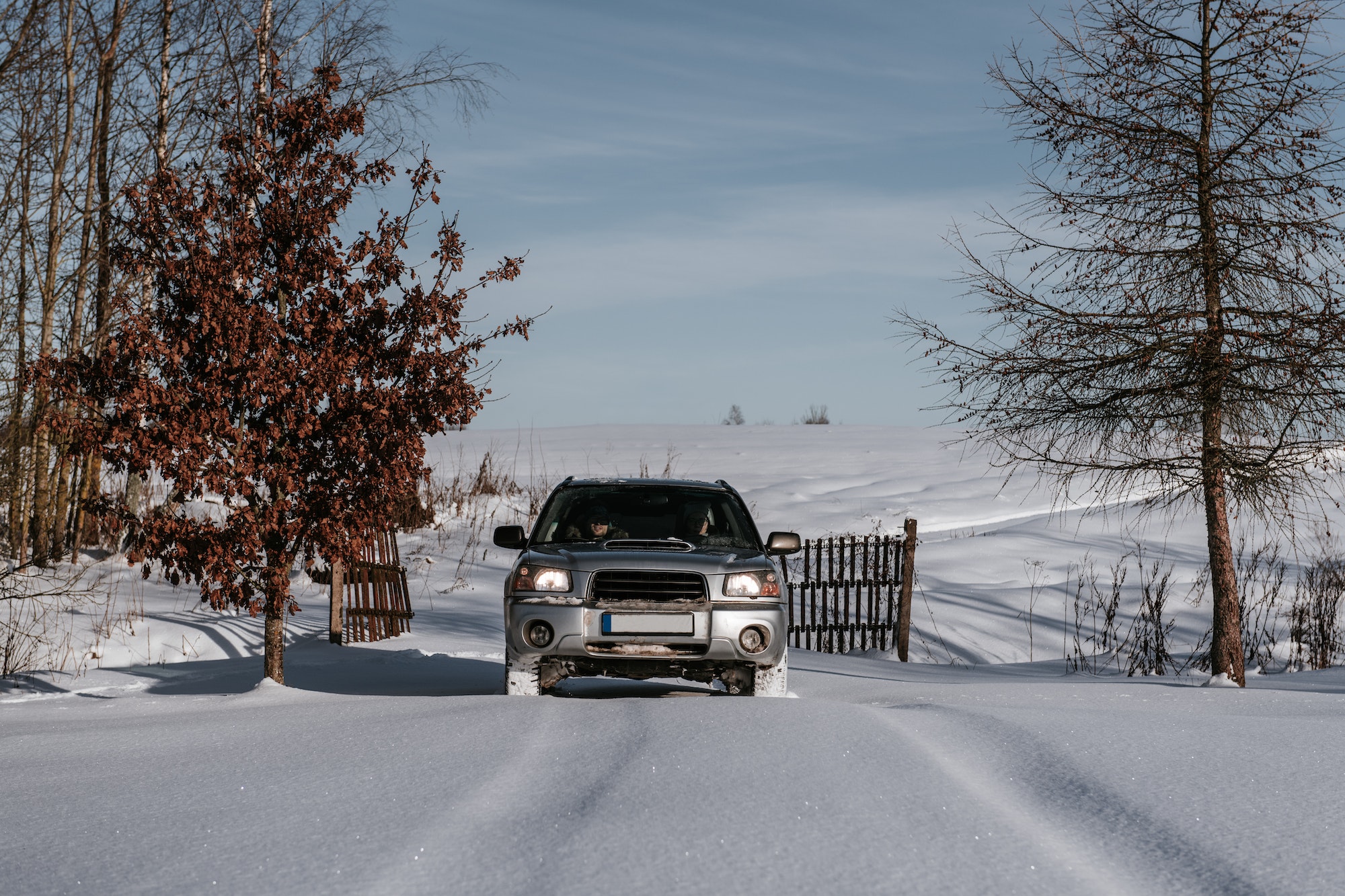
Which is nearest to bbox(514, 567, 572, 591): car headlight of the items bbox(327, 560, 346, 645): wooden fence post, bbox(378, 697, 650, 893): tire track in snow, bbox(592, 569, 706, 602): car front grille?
bbox(592, 569, 706, 602): car front grille

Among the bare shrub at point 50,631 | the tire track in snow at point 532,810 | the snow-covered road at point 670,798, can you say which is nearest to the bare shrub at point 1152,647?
the snow-covered road at point 670,798

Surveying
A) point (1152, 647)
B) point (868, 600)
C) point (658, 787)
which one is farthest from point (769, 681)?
point (1152, 647)

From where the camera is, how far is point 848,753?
5492 mm

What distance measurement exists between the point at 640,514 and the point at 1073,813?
15.9ft

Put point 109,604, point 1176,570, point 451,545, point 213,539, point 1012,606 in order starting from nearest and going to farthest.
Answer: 1. point 213,539
2. point 109,604
3. point 1012,606
4. point 1176,570
5. point 451,545

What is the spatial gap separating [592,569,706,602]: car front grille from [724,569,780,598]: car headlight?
7.1 inches

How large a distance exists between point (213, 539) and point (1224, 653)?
29.1 feet

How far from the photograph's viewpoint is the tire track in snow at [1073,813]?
12.3 feet

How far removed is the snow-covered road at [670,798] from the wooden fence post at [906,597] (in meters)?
7.52

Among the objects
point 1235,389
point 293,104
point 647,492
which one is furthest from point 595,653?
point 1235,389

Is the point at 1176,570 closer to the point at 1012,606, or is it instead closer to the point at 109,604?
the point at 1012,606

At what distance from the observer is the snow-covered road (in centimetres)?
372

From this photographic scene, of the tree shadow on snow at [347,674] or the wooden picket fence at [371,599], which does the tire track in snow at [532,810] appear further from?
the wooden picket fence at [371,599]

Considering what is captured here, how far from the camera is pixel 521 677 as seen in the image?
7.62 metres
